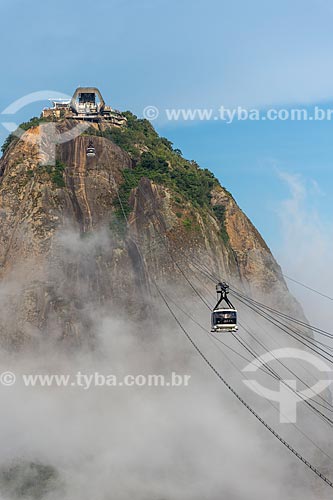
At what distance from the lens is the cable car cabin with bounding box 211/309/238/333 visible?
280 feet

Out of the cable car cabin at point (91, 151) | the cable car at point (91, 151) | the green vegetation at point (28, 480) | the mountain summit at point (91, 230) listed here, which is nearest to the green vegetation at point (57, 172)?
the mountain summit at point (91, 230)

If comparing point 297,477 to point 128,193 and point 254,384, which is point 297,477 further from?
point 128,193

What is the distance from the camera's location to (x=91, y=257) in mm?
143375

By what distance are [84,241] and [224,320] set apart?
6233 centimetres

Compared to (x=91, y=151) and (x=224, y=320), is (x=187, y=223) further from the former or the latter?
(x=224, y=320)

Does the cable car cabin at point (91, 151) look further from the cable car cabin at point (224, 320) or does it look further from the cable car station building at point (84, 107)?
the cable car cabin at point (224, 320)

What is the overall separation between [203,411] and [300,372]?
1215 inches

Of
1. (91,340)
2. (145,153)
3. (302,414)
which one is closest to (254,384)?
(302,414)

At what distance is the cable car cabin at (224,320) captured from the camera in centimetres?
8529

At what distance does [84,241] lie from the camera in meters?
144

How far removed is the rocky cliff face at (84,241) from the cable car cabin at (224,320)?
2167 inches

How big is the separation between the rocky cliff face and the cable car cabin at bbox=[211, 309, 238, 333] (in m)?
55.0

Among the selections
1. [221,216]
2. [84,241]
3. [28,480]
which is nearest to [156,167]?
[221,216]

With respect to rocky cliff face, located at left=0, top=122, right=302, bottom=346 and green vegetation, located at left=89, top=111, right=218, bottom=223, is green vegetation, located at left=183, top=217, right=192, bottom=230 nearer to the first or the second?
rocky cliff face, located at left=0, top=122, right=302, bottom=346
